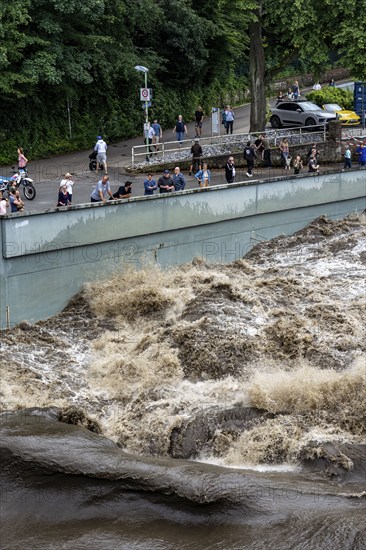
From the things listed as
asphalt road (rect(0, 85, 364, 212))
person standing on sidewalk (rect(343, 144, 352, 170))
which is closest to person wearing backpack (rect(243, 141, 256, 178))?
asphalt road (rect(0, 85, 364, 212))

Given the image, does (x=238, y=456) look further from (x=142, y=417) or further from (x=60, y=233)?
(x=60, y=233)

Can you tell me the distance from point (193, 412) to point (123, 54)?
76.1 feet

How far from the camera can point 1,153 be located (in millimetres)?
30641

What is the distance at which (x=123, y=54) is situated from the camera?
3491 cm

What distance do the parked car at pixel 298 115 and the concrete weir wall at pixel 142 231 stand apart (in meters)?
10.2

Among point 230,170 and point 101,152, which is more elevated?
point 101,152

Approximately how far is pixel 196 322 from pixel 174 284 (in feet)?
9.43

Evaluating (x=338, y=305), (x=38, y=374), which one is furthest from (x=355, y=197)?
(x=38, y=374)

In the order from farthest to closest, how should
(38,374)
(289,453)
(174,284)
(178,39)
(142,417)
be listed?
(178,39)
(174,284)
(38,374)
(142,417)
(289,453)

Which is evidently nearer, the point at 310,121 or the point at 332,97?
the point at 310,121

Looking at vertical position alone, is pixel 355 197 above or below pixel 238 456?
above

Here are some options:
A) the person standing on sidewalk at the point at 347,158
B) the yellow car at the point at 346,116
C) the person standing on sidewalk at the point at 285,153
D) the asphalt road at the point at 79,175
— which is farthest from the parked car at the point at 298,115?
the person standing on sidewalk at the point at 285,153

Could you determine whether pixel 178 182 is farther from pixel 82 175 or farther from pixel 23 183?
pixel 82 175

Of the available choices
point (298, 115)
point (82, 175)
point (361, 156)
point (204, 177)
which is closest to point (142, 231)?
point (204, 177)
